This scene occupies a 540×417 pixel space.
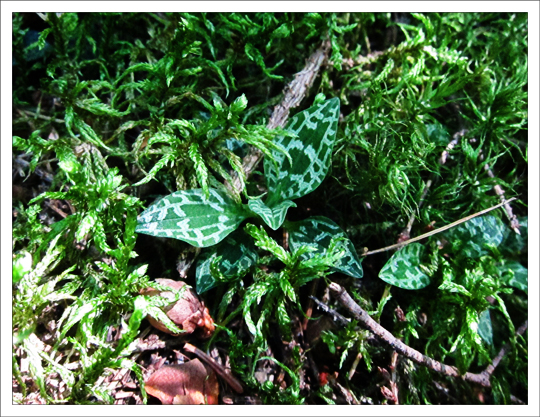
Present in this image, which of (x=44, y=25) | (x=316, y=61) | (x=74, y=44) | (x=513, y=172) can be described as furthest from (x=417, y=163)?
(x=44, y=25)

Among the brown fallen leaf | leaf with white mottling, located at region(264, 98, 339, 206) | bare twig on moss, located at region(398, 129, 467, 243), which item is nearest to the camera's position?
the brown fallen leaf

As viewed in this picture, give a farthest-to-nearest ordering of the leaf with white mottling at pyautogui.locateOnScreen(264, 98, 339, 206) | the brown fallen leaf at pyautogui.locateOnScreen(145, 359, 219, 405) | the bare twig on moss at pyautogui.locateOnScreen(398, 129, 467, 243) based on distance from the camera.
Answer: the bare twig on moss at pyautogui.locateOnScreen(398, 129, 467, 243)
the leaf with white mottling at pyautogui.locateOnScreen(264, 98, 339, 206)
the brown fallen leaf at pyautogui.locateOnScreen(145, 359, 219, 405)

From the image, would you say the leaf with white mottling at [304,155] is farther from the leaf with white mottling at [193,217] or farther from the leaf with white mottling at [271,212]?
the leaf with white mottling at [193,217]

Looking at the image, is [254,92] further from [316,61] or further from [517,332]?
[517,332]

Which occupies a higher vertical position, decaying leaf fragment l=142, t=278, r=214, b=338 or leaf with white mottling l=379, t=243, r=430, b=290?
leaf with white mottling l=379, t=243, r=430, b=290

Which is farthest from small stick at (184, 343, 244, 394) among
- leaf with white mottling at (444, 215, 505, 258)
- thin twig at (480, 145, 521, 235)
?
thin twig at (480, 145, 521, 235)

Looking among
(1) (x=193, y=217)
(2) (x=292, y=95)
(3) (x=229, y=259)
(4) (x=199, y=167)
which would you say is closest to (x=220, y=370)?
(3) (x=229, y=259)

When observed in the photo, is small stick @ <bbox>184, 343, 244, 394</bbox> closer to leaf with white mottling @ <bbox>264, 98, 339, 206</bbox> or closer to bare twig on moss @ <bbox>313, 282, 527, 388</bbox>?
bare twig on moss @ <bbox>313, 282, 527, 388</bbox>
